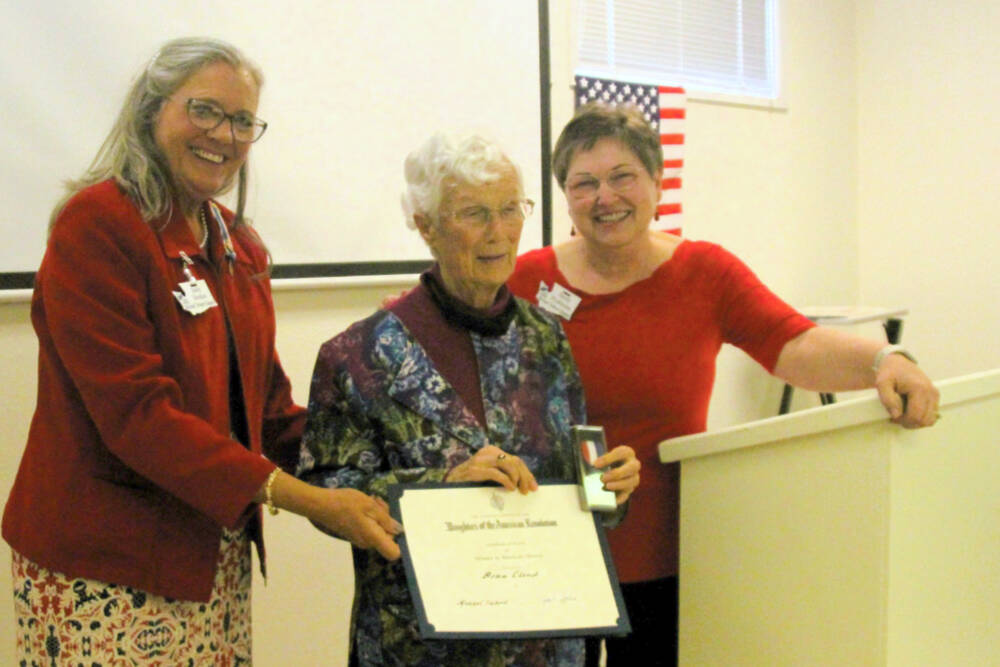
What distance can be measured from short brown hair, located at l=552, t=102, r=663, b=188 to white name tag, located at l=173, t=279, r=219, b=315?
2.97 ft

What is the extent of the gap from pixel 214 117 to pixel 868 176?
4301 mm

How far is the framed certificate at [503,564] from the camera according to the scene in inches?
53.9

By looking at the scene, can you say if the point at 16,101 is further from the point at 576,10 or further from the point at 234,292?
the point at 576,10

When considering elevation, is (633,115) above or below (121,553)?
above

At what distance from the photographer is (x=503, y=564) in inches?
56.3

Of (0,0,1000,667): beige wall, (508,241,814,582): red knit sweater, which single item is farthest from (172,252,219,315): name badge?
(0,0,1000,667): beige wall

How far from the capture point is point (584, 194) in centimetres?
209

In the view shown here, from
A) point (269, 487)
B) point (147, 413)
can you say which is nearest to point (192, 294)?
point (147, 413)

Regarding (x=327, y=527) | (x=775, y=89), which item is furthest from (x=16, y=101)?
(x=775, y=89)

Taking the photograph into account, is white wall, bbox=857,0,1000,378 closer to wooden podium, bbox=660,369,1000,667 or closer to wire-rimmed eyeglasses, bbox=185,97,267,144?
wooden podium, bbox=660,369,1000,667

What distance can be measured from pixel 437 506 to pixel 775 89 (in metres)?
3.84

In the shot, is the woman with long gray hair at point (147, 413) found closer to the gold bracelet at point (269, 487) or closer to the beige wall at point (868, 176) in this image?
the gold bracelet at point (269, 487)

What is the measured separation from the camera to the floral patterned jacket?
1.52m

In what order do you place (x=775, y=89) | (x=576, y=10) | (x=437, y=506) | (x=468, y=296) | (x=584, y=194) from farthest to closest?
(x=775, y=89), (x=576, y=10), (x=584, y=194), (x=468, y=296), (x=437, y=506)
